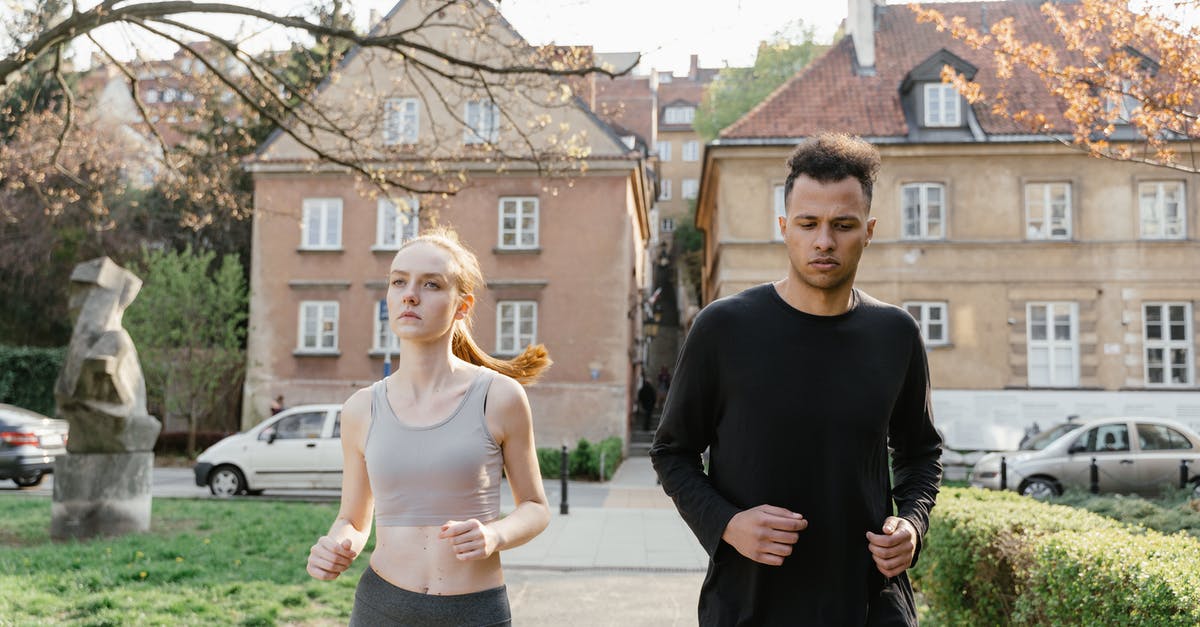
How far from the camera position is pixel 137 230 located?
33.8m

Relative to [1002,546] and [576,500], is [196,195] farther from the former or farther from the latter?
[1002,546]

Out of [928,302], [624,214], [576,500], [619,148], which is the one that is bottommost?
[576,500]

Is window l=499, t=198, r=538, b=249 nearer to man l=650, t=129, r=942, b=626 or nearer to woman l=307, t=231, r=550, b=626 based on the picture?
woman l=307, t=231, r=550, b=626

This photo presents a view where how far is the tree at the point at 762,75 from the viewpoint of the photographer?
45.1 meters

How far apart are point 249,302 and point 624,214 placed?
38.7 feet

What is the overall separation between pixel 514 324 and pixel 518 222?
3.02 m

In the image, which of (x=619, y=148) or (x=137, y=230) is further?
(x=137, y=230)

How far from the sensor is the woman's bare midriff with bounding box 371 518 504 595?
9.00 feet

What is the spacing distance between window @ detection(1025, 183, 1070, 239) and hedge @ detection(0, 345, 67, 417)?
29462mm

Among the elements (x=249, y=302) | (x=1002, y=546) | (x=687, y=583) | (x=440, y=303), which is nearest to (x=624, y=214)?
(x=249, y=302)

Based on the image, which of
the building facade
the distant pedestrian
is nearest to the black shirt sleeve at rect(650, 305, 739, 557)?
the building facade

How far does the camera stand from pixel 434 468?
2777 millimetres

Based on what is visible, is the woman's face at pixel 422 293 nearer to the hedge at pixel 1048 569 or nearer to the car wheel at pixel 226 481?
the hedge at pixel 1048 569

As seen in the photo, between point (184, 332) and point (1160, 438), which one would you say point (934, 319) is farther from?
point (184, 332)
